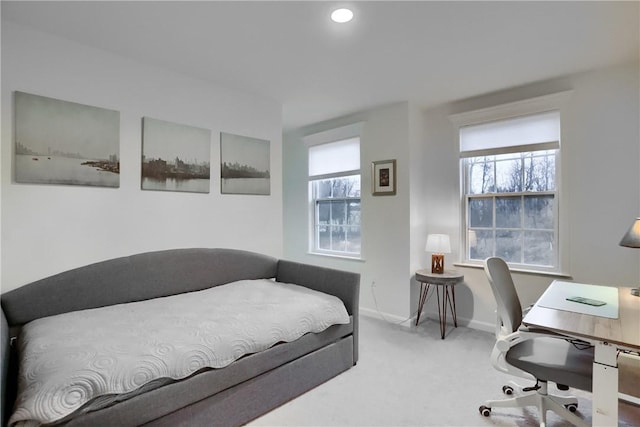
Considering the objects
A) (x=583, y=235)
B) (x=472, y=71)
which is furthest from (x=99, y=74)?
(x=583, y=235)

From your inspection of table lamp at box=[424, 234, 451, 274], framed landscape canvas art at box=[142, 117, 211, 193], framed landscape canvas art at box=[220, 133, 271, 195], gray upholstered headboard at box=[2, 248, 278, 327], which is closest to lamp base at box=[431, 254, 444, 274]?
table lamp at box=[424, 234, 451, 274]

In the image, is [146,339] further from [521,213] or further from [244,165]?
[521,213]

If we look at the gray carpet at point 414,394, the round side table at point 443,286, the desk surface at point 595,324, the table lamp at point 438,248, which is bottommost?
the gray carpet at point 414,394

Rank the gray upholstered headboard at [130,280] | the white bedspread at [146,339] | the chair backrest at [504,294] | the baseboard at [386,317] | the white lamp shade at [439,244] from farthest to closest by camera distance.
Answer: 1. the baseboard at [386,317]
2. the white lamp shade at [439,244]
3. the gray upholstered headboard at [130,280]
4. the chair backrest at [504,294]
5. the white bedspread at [146,339]

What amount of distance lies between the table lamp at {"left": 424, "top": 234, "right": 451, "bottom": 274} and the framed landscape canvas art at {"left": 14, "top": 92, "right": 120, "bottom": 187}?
115 inches

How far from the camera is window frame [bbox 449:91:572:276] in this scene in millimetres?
2914

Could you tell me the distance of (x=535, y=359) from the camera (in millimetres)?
1685

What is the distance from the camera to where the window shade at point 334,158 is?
4.07 m

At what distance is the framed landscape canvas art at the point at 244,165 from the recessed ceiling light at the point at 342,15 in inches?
61.8

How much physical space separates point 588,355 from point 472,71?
7.38 feet

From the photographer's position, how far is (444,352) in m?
2.79

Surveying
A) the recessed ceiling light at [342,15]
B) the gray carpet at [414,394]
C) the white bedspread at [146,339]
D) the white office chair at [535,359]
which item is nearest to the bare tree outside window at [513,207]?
the gray carpet at [414,394]

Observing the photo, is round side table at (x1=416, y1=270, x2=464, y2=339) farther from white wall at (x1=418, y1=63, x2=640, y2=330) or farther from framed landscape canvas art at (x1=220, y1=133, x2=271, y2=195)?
framed landscape canvas art at (x1=220, y1=133, x2=271, y2=195)

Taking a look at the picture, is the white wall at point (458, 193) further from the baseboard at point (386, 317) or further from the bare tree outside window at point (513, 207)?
the bare tree outside window at point (513, 207)
